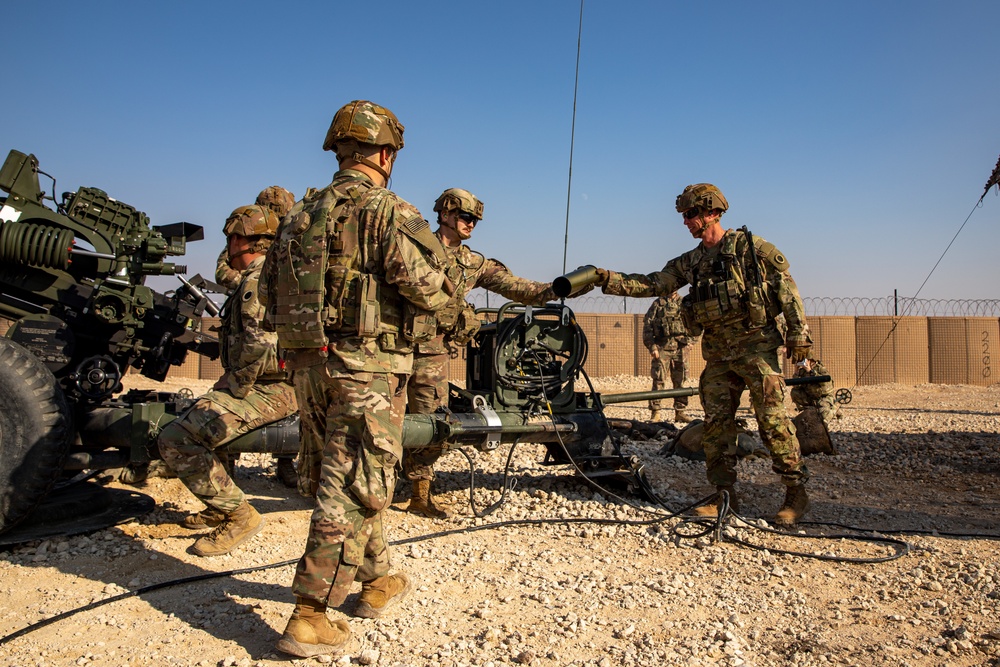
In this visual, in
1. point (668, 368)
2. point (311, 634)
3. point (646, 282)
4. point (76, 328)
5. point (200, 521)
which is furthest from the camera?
→ point (668, 368)

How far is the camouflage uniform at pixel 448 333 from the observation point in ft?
17.9

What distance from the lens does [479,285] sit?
611cm

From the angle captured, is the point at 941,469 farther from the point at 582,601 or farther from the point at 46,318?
the point at 46,318

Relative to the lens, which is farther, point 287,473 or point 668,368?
point 668,368

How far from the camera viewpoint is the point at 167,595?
3.71m

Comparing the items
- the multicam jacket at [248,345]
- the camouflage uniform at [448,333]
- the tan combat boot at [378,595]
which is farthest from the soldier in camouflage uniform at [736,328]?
the tan combat boot at [378,595]

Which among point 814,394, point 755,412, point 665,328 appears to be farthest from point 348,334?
point 665,328

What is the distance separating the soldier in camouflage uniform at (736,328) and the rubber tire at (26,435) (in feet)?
12.0

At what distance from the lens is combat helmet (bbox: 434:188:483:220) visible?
578cm

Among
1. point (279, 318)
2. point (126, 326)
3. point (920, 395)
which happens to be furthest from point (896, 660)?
point (920, 395)

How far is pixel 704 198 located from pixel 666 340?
697 centimetres

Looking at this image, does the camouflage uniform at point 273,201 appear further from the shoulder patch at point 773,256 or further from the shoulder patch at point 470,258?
the shoulder patch at point 773,256

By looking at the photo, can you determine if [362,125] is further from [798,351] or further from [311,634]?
[798,351]

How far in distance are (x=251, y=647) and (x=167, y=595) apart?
0.85 meters
